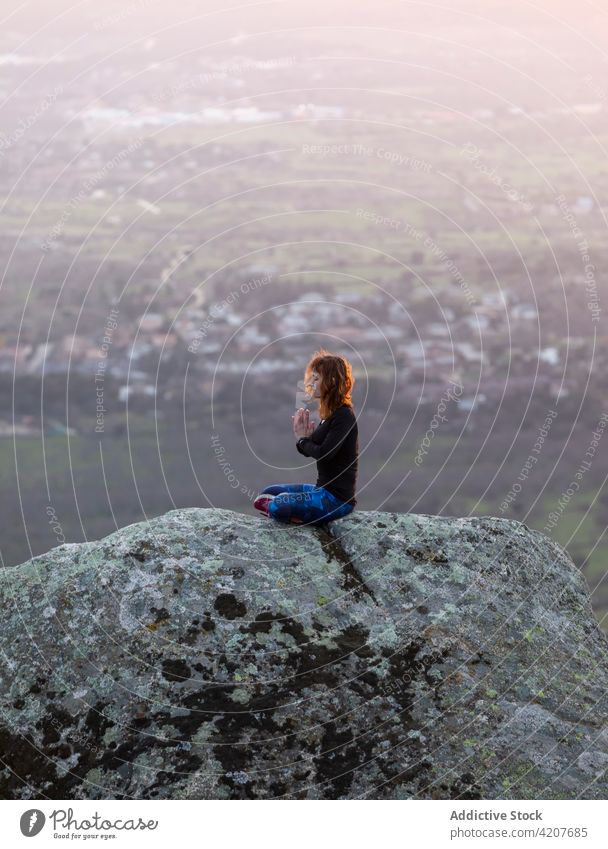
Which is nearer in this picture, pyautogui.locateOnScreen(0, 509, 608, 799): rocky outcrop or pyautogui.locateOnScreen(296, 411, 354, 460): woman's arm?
pyautogui.locateOnScreen(0, 509, 608, 799): rocky outcrop

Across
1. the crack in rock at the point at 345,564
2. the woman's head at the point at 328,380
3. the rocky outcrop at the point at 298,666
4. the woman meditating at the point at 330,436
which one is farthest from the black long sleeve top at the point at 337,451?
the crack in rock at the point at 345,564

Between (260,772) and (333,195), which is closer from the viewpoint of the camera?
(260,772)

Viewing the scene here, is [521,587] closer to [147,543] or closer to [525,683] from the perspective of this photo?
[525,683]

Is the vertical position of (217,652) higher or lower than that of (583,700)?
higher

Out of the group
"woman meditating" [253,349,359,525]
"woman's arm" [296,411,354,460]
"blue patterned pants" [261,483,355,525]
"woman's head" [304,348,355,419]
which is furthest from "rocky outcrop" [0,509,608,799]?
"woman's head" [304,348,355,419]

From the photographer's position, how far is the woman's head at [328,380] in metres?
9.12

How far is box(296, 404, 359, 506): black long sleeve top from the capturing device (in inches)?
354

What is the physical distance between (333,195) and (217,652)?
98.4ft

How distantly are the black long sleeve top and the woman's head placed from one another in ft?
0.34

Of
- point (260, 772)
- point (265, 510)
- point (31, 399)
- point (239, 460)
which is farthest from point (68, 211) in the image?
point (31, 399)

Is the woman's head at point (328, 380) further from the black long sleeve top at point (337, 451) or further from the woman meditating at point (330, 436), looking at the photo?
the black long sleeve top at point (337, 451)

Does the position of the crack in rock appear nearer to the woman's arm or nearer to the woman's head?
the woman's arm

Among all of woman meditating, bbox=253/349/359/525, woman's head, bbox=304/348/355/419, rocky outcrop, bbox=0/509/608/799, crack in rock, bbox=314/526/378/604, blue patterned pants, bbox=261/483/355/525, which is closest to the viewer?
rocky outcrop, bbox=0/509/608/799

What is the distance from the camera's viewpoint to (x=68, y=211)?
1163cm
